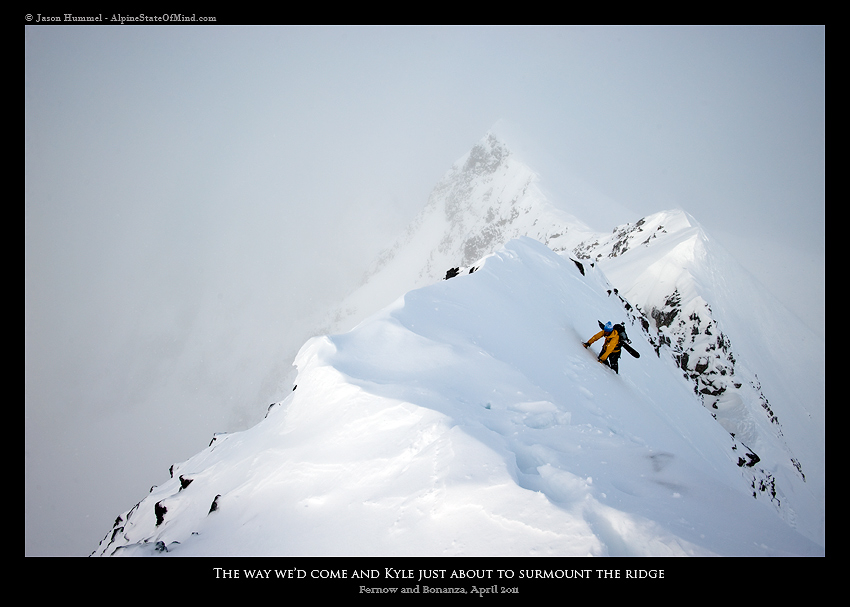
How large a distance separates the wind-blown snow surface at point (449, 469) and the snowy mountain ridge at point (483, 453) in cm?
2

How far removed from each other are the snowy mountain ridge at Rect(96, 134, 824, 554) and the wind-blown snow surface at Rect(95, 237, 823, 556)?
0.9 inches

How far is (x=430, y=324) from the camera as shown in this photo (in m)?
7.50

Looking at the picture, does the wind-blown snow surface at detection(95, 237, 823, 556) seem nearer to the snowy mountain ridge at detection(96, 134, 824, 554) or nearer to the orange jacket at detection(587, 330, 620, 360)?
the snowy mountain ridge at detection(96, 134, 824, 554)

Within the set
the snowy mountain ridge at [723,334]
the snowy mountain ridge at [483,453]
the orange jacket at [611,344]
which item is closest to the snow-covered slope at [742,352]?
the snowy mountain ridge at [723,334]

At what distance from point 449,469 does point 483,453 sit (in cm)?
46

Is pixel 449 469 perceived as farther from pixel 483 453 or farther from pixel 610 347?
pixel 610 347

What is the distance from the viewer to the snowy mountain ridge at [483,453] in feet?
11.3

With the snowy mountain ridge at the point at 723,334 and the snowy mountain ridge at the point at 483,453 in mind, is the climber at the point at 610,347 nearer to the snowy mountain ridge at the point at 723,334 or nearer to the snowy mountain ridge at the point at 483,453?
the snowy mountain ridge at the point at 483,453

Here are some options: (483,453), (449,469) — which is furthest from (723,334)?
(449,469)

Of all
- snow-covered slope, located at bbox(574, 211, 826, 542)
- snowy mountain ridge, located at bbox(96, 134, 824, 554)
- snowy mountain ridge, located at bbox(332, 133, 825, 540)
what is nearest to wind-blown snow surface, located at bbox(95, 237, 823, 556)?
snowy mountain ridge, located at bbox(96, 134, 824, 554)

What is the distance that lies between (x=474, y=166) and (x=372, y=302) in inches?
1250

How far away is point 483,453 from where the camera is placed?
159 inches
